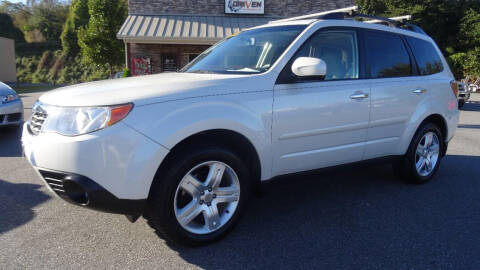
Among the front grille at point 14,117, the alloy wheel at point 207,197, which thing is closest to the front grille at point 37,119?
the alloy wheel at point 207,197

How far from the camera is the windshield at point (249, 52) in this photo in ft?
10.9

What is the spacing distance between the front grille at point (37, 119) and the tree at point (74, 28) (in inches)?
2058

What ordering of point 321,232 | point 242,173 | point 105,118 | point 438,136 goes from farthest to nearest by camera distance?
1. point 438,136
2. point 321,232
3. point 242,173
4. point 105,118

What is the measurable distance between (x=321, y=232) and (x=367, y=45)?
6.63 feet

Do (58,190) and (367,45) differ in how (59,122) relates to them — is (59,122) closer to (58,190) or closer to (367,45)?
(58,190)

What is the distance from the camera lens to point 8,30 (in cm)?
5609

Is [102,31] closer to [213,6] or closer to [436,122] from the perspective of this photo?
[213,6]

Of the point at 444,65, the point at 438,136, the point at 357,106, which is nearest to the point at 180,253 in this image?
the point at 357,106

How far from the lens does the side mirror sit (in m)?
2.97

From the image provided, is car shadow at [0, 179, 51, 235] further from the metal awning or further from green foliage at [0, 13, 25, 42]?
green foliage at [0, 13, 25, 42]

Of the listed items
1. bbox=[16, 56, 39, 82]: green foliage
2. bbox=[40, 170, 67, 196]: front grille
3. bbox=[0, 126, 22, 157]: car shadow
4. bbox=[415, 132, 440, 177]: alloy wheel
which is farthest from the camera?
bbox=[16, 56, 39, 82]: green foliage

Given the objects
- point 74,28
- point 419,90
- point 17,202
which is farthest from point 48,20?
point 419,90

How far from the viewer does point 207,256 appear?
2.77 metres

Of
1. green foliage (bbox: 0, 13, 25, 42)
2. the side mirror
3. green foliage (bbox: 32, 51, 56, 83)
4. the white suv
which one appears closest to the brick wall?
the white suv
